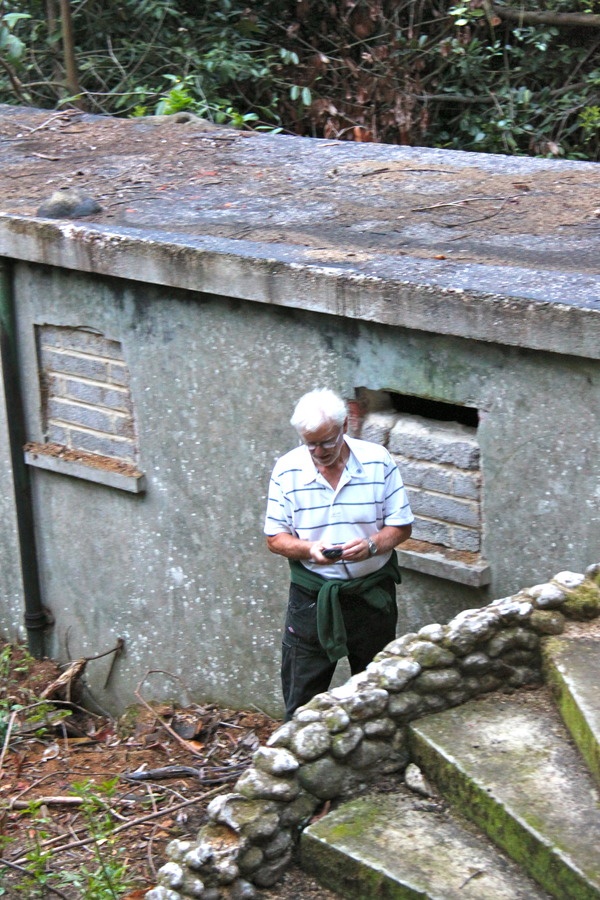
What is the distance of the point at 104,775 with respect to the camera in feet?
17.1

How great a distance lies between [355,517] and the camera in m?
4.17

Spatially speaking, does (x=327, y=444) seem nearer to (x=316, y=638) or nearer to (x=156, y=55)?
(x=316, y=638)

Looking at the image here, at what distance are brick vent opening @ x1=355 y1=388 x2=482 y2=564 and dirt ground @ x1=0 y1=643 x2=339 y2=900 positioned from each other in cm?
146

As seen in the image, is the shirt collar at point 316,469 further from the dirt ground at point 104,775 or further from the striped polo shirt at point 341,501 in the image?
the dirt ground at point 104,775

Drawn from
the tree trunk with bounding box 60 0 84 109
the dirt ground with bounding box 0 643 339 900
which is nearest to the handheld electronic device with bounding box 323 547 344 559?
the dirt ground with bounding box 0 643 339 900

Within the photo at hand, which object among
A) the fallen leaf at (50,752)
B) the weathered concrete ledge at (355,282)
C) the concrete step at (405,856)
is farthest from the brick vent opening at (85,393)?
the concrete step at (405,856)

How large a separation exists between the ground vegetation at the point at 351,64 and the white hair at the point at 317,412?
262 inches

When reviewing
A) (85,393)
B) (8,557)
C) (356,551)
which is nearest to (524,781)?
(356,551)

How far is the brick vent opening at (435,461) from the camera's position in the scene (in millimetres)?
4582

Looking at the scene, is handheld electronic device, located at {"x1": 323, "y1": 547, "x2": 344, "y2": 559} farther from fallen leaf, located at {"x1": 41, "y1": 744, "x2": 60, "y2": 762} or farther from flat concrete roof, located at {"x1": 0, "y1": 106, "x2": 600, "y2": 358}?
fallen leaf, located at {"x1": 41, "y1": 744, "x2": 60, "y2": 762}

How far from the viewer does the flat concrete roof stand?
437cm

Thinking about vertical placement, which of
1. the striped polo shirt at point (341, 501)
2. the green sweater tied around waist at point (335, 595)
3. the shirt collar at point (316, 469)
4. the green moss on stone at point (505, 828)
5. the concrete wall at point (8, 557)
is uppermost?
the shirt collar at point (316, 469)

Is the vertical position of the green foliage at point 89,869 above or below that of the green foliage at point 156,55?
below

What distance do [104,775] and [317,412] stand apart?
2303 mm
